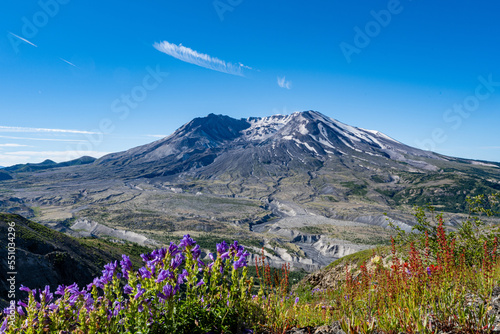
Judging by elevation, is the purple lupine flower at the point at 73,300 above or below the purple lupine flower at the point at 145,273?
below

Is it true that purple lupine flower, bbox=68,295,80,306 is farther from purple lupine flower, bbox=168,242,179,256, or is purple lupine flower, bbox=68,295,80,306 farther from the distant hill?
the distant hill

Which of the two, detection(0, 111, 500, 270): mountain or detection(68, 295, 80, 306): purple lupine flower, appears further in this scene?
detection(0, 111, 500, 270): mountain

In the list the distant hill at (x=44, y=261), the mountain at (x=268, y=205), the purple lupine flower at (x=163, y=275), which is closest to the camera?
the purple lupine flower at (x=163, y=275)

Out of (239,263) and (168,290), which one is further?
(239,263)

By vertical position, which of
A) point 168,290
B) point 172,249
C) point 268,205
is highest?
point 172,249

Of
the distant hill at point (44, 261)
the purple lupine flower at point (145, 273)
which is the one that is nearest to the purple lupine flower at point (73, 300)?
the purple lupine flower at point (145, 273)

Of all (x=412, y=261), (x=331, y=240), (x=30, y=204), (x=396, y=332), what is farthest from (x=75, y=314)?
(x=30, y=204)

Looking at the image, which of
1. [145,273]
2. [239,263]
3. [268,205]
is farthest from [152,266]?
[268,205]

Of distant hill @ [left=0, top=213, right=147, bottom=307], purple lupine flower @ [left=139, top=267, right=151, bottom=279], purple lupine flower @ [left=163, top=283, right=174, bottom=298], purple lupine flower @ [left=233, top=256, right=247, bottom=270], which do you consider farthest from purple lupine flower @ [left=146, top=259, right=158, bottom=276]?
distant hill @ [left=0, top=213, right=147, bottom=307]

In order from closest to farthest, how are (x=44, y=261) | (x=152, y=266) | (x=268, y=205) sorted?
(x=152, y=266) < (x=44, y=261) < (x=268, y=205)

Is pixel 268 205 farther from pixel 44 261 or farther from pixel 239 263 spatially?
pixel 239 263

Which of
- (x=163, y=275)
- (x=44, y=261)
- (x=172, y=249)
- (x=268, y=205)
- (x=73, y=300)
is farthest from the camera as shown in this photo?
(x=268, y=205)

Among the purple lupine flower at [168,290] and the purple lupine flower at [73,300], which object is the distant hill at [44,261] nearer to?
the purple lupine flower at [73,300]
